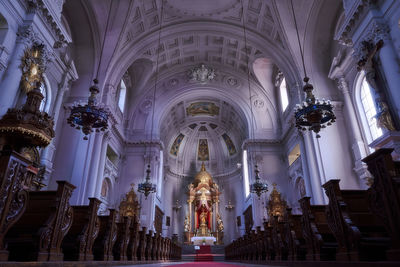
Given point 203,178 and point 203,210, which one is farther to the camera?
point 203,178

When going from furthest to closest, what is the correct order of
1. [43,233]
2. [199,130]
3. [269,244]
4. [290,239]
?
[199,130] < [269,244] < [290,239] < [43,233]

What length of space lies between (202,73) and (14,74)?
1300cm

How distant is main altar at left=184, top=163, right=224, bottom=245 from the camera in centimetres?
2122

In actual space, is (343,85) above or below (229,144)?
below

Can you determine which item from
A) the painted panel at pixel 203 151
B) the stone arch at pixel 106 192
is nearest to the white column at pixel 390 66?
the stone arch at pixel 106 192

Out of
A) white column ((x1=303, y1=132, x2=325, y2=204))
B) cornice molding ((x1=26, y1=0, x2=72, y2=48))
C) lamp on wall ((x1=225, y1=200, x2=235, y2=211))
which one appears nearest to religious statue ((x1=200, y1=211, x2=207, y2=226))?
lamp on wall ((x1=225, y1=200, x2=235, y2=211))

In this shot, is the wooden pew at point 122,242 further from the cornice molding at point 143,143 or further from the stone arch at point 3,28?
the cornice molding at point 143,143

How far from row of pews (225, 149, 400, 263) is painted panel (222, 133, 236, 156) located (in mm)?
17592

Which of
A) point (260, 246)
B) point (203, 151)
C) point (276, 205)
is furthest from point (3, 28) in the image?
point (203, 151)

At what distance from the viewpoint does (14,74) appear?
6.55 m

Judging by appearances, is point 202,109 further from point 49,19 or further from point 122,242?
point 122,242

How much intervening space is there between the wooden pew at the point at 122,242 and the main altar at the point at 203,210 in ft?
51.6

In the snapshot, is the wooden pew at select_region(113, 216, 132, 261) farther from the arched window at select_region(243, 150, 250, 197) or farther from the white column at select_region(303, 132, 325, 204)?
the arched window at select_region(243, 150, 250, 197)

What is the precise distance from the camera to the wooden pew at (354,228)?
3203 mm
